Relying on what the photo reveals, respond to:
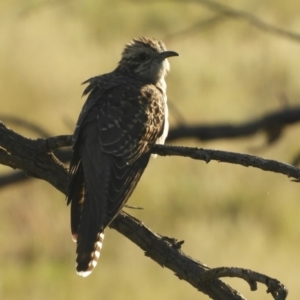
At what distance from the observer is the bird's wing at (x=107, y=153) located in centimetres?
476

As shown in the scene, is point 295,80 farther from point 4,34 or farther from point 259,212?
point 4,34

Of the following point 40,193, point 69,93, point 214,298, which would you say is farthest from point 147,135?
point 69,93

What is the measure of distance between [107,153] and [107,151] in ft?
0.05

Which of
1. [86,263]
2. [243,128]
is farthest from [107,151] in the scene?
[243,128]

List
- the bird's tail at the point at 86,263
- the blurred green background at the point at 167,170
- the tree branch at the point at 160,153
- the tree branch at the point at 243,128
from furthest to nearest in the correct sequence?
the blurred green background at the point at 167,170, the tree branch at the point at 243,128, the bird's tail at the point at 86,263, the tree branch at the point at 160,153

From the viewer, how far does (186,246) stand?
11727 millimetres

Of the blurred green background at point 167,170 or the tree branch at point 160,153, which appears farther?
the blurred green background at point 167,170

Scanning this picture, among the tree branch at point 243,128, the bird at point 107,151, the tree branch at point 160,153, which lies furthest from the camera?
the tree branch at point 243,128

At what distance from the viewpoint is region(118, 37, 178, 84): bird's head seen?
6988mm

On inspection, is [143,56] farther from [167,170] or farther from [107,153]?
[167,170]

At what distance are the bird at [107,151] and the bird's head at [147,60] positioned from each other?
1.68 feet

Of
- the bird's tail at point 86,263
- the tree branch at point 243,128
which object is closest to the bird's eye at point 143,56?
the tree branch at point 243,128

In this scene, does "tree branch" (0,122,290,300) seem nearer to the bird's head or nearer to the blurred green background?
the bird's head

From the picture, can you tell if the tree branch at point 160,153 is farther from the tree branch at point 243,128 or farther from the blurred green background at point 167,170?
the blurred green background at point 167,170
